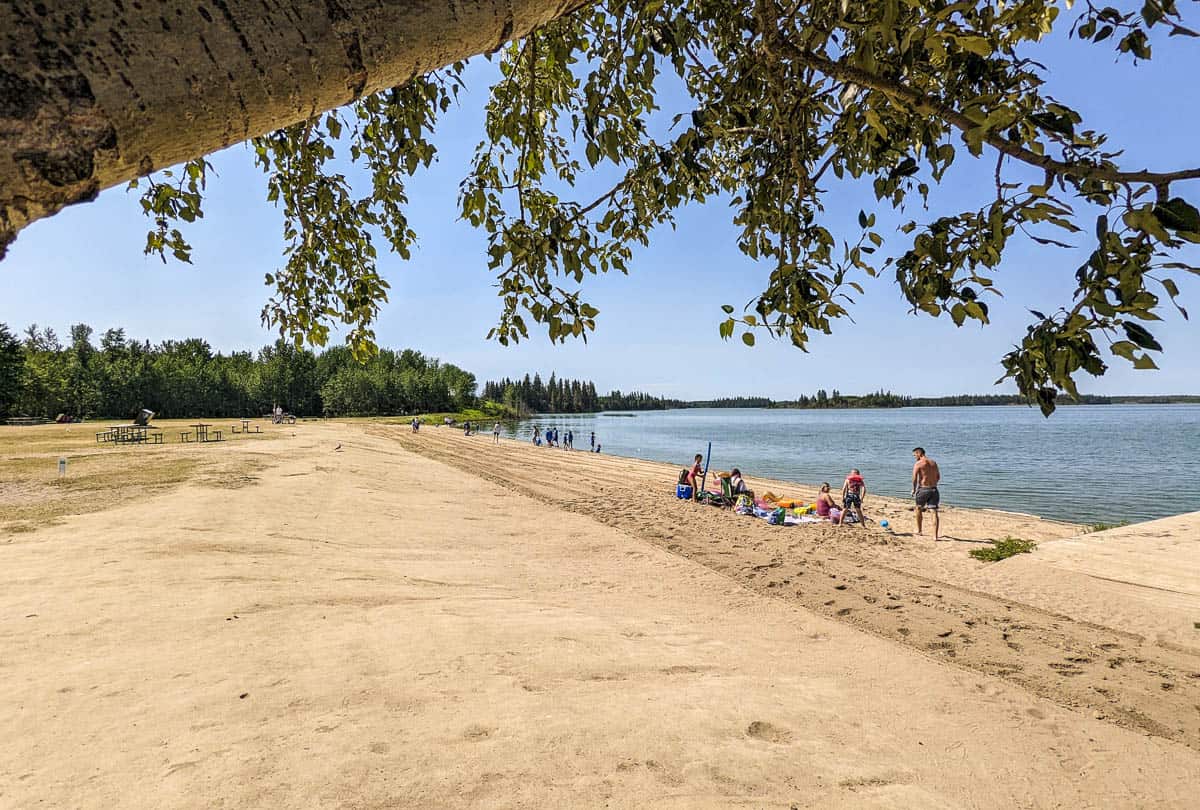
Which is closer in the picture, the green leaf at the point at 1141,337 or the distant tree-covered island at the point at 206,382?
the green leaf at the point at 1141,337

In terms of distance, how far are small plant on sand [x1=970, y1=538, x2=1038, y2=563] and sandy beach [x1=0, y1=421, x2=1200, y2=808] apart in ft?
1.51

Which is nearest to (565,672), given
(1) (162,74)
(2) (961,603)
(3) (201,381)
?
(1) (162,74)

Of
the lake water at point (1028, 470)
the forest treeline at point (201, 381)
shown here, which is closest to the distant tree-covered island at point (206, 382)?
the forest treeline at point (201, 381)

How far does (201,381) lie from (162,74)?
363 feet

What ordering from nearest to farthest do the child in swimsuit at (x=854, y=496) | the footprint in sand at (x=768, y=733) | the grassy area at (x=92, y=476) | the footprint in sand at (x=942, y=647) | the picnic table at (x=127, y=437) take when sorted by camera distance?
the footprint in sand at (x=768, y=733)
the footprint in sand at (x=942, y=647)
the grassy area at (x=92, y=476)
the child in swimsuit at (x=854, y=496)
the picnic table at (x=127, y=437)

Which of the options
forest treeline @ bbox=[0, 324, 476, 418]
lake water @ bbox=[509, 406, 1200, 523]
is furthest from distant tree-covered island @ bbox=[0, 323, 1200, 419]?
lake water @ bbox=[509, 406, 1200, 523]

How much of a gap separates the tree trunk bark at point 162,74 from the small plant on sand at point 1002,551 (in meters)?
14.0

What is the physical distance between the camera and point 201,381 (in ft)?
291

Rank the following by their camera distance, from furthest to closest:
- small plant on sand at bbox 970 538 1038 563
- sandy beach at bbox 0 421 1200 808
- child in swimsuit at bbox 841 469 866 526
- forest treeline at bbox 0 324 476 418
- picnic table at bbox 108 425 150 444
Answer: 1. forest treeline at bbox 0 324 476 418
2. picnic table at bbox 108 425 150 444
3. child in swimsuit at bbox 841 469 866 526
4. small plant on sand at bbox 970 538 1038 563
5. sandy beach at bbox 0 421 1200 808

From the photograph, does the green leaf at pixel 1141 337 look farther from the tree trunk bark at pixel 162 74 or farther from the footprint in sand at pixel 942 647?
the footprint in sand at pixel 942 647

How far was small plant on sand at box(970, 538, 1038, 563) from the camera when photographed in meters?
11.2

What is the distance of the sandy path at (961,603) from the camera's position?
5.68 m

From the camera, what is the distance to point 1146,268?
160 centimetres

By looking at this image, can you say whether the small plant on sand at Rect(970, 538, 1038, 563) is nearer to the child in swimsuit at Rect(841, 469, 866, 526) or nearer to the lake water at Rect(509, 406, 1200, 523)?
the child in swimsuit at Rect(841, 469, 866, 526)
